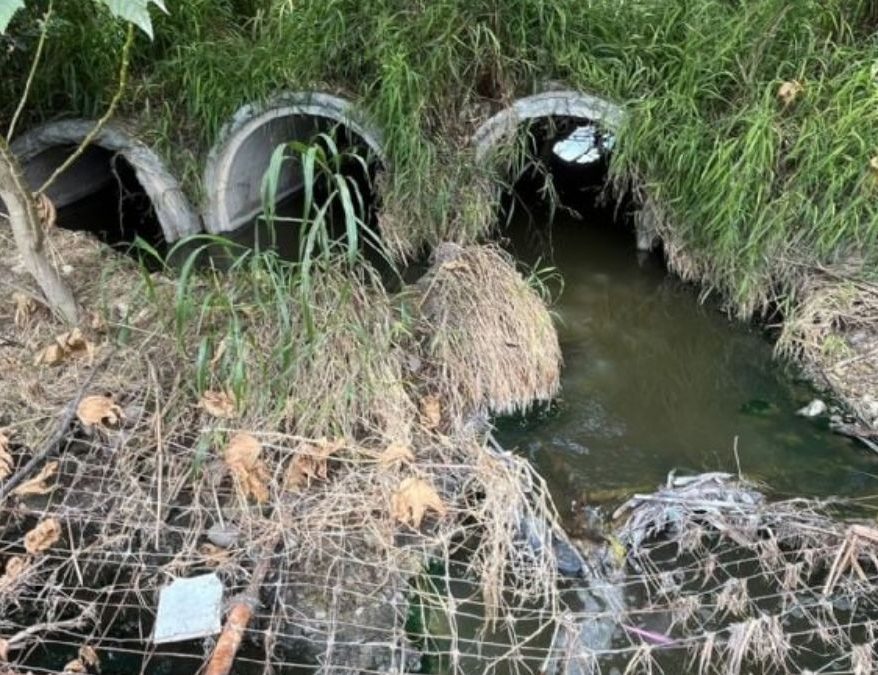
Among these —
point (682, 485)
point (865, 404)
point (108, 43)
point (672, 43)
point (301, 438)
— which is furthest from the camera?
point (108, 43)

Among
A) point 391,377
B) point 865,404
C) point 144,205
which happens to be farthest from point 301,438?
point 144,205

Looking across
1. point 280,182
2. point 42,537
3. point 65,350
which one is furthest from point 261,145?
point 42,537

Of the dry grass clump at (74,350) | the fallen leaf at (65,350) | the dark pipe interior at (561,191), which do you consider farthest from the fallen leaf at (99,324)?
the dark pipe interior at (561,191)

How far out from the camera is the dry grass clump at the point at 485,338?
3752 millimetres

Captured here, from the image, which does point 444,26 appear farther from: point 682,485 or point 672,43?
point 682,485

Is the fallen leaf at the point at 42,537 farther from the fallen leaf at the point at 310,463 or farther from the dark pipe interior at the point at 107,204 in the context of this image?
the dark pipe interior at the point at 107,204

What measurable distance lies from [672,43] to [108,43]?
3470mm

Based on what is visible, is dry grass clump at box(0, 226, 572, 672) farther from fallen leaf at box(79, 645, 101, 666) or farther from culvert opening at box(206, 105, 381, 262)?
culvert opening at box(206, 105, 381, 262)

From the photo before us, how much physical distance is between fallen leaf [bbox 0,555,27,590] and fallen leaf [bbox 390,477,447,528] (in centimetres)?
126

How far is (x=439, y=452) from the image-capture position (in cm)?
323

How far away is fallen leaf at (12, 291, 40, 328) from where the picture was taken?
12.1 feet

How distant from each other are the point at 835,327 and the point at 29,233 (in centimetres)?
405

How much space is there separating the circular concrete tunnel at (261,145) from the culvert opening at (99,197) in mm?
574

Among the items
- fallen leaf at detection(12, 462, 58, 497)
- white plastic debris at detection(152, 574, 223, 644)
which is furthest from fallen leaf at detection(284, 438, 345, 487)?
fallen leaf at detection(12, 462, 58, 497)
